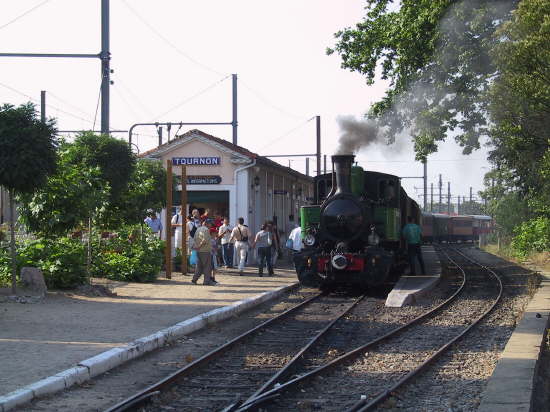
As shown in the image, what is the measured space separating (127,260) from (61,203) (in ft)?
12.7

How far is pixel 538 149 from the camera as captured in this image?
19.5m

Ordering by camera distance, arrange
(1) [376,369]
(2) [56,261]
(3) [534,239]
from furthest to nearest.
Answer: (3) [534,239] → (2) [56,261] → (1) [376,369]

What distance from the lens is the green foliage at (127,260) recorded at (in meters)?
17.9

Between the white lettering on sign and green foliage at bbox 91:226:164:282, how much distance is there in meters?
7.27

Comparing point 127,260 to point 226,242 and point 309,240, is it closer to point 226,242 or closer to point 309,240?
point 309,240

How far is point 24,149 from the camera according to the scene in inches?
485

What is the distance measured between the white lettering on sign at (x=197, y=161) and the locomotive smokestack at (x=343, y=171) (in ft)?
33.2

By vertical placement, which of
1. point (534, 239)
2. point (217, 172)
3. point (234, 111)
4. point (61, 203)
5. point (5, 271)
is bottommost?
point (5, 271)

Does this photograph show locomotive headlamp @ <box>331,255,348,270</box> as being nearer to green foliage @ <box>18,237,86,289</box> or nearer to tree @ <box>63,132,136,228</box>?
tree @ <box>63,132,136,228</box>

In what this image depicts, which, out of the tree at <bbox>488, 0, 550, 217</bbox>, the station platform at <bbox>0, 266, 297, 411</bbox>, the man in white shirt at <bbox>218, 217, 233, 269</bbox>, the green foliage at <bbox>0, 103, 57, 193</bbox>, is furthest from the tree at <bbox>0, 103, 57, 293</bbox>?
the tree at <bbox>488, 0, 550, 217</bbox>

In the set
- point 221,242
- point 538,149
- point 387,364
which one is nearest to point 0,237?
point 221,242

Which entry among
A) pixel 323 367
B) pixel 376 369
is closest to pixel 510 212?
pixel 376 369

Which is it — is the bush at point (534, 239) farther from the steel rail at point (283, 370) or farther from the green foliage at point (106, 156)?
the steel rail at point (283, 370)

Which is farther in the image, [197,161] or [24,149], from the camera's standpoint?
[197,161]
